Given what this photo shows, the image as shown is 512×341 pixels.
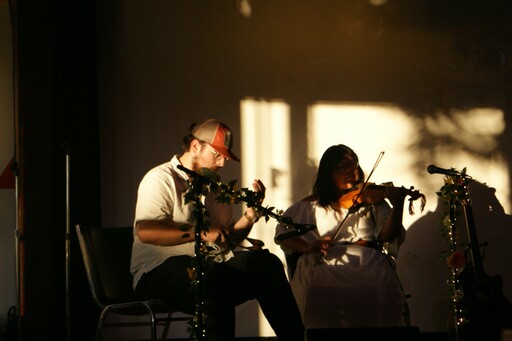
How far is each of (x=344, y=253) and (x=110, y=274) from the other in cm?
120

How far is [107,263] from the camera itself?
338 centimetres

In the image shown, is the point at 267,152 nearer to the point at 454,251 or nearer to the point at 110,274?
the point at 454,251

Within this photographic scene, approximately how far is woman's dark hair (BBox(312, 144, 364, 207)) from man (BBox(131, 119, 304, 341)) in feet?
2.54

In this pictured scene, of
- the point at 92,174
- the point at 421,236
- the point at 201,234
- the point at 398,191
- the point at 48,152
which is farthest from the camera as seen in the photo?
A: the point at 421,236

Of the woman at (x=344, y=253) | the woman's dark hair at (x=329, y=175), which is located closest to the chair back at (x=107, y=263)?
the woman at (x=344, y=253)

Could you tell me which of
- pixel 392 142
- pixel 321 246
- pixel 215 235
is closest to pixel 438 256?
pixel 392 142

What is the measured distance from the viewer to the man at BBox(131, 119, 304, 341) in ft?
9.80

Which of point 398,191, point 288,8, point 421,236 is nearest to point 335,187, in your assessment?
point 398,191

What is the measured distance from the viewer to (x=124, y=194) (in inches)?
187

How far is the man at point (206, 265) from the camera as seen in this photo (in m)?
2.99

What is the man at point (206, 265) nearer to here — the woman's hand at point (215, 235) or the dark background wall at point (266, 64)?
the woman's hand at point (215, 235)

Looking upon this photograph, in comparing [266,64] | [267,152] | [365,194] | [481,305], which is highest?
[266,64]

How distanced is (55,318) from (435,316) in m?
2.33

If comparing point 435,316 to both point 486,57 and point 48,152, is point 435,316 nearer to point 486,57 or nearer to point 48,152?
point 486,57
